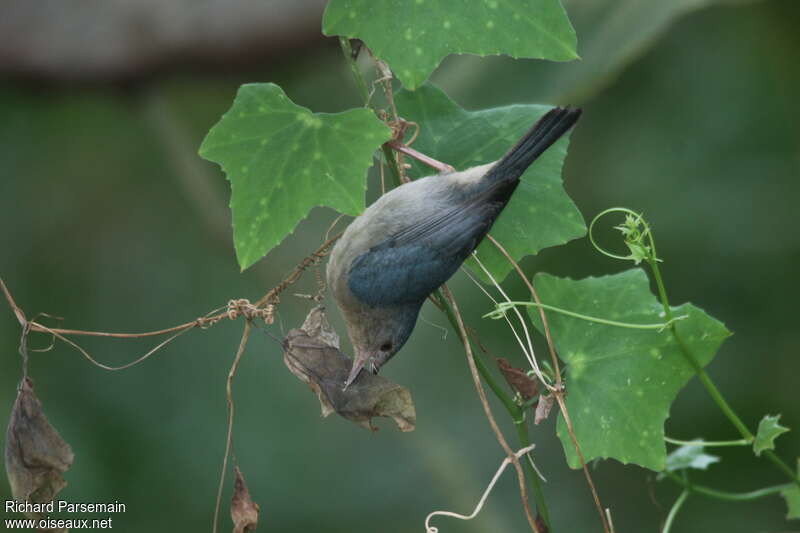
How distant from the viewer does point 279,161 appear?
0.74 m

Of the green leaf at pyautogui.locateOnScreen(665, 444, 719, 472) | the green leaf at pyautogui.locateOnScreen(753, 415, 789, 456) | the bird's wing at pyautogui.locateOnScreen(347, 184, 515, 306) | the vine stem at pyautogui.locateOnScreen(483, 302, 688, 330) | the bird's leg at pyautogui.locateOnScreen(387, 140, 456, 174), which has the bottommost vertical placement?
the green leaf at pyautogui.locateOnScreen(665, 444, 719, 472)

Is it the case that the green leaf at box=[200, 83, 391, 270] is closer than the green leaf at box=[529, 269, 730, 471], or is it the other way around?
the green leaf at box=[200, 83, 391, 270]

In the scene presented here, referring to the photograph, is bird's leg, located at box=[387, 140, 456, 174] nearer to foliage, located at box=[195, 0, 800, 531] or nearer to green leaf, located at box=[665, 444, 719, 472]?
foliage, located at box=[195, 0, 800, 531]

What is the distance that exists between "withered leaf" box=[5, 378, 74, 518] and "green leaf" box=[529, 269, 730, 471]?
0.48 metres

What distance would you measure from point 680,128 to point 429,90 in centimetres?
113

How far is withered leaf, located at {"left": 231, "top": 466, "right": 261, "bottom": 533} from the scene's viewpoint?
75cm

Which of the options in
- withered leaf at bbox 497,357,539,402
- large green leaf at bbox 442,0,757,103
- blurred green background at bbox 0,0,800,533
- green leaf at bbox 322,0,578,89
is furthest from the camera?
blurred green background at bbox 0,0,800,533

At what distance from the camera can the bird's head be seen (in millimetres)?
803

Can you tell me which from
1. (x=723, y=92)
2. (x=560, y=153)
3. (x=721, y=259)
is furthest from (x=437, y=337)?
(x=560, y=153)

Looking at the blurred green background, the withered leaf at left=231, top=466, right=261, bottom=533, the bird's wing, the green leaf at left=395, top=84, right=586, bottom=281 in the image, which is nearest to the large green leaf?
the blurred green background

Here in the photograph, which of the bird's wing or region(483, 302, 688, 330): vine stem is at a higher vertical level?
the bird's wing

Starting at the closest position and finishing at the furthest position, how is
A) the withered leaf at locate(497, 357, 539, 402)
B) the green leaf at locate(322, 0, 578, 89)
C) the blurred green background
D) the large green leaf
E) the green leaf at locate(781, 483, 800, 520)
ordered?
the green leaf at locate(322, 0, 578, 89), the withered leaf at locate(497, 357, 539, 402), the green leaf at locate(781, 483, 800, 520), the large green leaf, the blurred green background

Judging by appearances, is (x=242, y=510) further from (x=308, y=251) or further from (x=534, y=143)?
(x=308, y=251)

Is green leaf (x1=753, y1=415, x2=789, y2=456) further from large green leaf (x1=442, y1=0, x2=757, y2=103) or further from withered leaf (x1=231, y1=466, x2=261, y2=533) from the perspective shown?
large green leaf (x1=442, y1=0, x2=757, y2=103)
